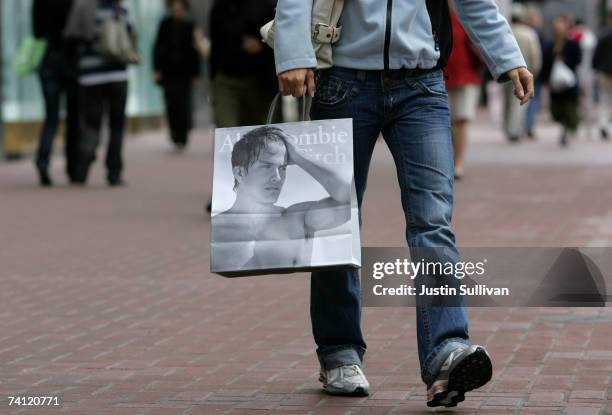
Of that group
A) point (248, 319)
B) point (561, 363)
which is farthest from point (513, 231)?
point (561, 363)

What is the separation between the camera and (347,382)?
482 centimetres

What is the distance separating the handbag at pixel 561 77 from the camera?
21281 mm

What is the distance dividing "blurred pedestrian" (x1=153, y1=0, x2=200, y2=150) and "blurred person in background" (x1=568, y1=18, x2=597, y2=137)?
598cm

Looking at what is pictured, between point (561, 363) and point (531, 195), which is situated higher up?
point (561, 363)

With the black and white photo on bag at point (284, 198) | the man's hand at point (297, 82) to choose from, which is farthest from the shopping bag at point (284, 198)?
the man's hand at point (297, 82)

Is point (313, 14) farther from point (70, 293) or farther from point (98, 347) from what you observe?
point (70, 293)

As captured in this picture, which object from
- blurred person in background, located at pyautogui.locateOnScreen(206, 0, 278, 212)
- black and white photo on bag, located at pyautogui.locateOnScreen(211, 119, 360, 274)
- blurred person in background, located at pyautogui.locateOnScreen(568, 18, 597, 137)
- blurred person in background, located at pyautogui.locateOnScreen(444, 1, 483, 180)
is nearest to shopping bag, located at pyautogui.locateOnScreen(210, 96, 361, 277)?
black and white photo on bag, located at pyautogui.locateOnScreen(211, 119, 360, 274)

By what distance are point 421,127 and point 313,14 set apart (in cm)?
47

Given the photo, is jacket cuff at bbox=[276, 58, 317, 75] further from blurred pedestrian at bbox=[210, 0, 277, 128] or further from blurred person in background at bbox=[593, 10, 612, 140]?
blurred person in background at bbox=[593, 10, 612, 140]

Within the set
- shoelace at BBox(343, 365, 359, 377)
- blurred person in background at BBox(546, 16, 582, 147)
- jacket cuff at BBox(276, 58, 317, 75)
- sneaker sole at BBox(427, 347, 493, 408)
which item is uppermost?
jacket cuff at BBox(276, 58, 317, 75)

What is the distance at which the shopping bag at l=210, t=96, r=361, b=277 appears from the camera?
14.0 ft

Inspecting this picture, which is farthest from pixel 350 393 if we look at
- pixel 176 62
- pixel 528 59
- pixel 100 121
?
pixel 528 59

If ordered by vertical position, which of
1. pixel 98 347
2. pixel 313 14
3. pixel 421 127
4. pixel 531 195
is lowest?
pixel 531 195

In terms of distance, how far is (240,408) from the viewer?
467cm
